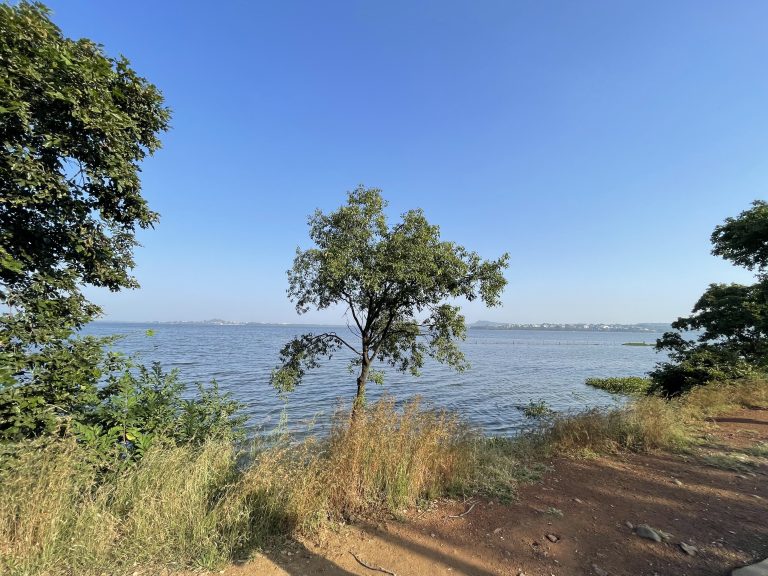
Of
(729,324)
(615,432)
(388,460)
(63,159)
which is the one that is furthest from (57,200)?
(729,324)

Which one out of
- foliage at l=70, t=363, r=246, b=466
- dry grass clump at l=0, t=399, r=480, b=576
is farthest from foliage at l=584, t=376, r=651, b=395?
foliage at l=70, t=363, r=246, b=466

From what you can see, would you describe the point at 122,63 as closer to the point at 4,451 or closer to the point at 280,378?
the point at 4,451

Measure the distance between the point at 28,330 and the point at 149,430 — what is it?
210 centimetres

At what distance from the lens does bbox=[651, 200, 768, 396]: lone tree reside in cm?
1355

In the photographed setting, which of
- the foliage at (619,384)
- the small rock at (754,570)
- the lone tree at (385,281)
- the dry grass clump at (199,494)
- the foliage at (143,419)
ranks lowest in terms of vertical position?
the foliage at (619,384)

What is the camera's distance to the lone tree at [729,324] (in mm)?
13555

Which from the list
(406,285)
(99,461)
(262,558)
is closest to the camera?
(262,558)

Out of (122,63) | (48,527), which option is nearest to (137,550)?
(48,527)

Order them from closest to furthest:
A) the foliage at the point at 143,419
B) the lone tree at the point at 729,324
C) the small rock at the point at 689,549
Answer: the small rock at the point at 689,549 → the foliage at the point at 143,419 → the lone tree at the point at 729,324

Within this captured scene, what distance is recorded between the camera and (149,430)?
18.3 ft

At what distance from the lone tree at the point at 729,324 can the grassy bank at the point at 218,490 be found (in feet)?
44.5

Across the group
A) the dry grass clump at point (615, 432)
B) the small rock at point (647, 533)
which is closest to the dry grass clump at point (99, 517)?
the small rock at point (647, 533)

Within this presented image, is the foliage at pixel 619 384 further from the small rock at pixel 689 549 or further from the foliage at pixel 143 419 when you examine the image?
the foliage at pixel 143 419

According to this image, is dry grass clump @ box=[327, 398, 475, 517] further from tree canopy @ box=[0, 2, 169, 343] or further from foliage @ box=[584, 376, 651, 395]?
foliage @ box=[584, 376, 651, 395]
